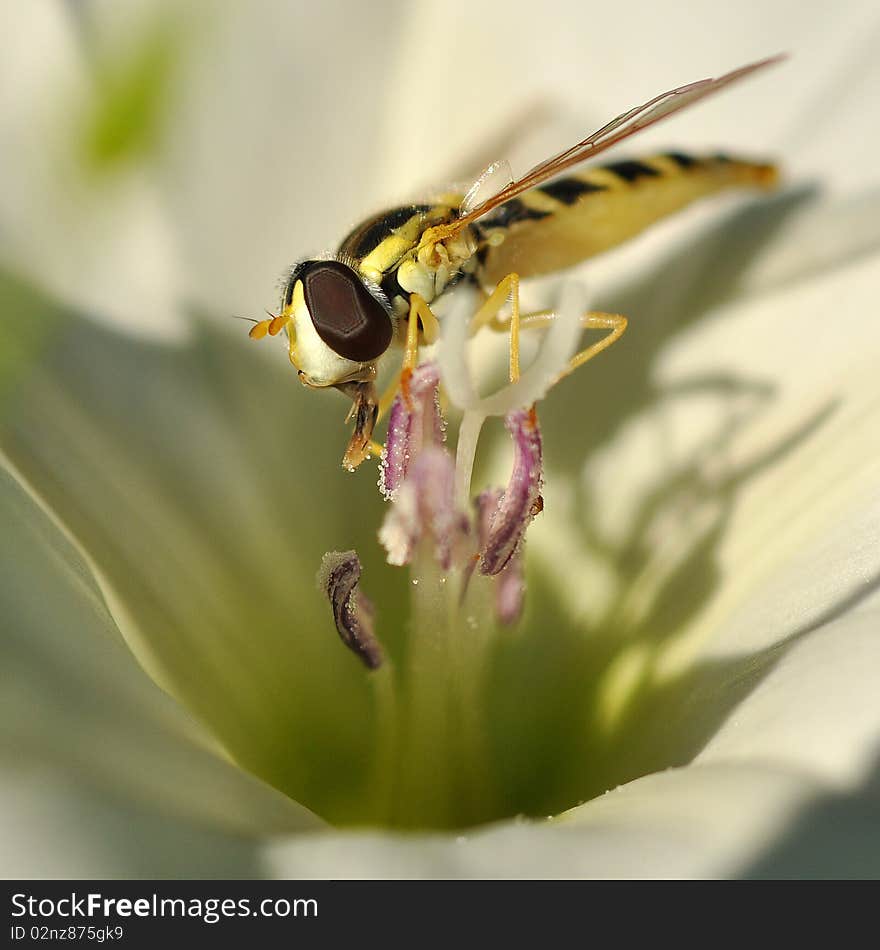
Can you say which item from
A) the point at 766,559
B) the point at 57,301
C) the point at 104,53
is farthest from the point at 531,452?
the point at 104,53

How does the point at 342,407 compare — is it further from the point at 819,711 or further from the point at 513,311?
the point at 819,711

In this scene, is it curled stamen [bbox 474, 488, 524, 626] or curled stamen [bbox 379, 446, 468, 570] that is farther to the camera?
curled stamen [bbox 474, 488, 524, 626]

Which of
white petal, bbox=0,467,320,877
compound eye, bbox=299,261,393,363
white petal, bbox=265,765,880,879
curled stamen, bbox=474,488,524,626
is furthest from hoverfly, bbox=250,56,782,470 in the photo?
white petal, bbox=265,765,880,879

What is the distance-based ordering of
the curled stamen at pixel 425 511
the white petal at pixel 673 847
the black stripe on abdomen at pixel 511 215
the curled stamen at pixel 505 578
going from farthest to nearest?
the black stripe on abdomen at pixel 511 215 → the curled stamen at pixel 505 578 → the curled stamen at pixel 425 511 → the white petal at pixel 673 847

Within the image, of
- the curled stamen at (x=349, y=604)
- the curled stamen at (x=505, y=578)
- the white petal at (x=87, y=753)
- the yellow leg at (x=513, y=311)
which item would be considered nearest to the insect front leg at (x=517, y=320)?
the yellow leg at (x=513, y=311)

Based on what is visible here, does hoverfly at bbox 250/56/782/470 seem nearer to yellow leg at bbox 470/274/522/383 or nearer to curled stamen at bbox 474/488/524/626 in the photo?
yellow leg at bbox 470/274/522/383

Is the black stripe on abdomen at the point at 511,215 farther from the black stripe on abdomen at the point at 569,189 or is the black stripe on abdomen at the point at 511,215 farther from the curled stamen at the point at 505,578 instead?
the curled stamen at the point at 505,578
